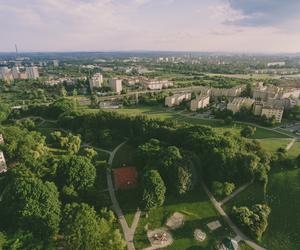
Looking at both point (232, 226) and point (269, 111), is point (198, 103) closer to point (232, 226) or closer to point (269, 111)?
point (269, 111)

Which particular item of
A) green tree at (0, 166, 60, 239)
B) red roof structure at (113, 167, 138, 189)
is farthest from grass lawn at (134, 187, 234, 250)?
green tree at (0, 166, 60, 239)

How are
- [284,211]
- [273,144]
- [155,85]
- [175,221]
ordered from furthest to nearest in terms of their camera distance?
[155,85] < [273,144] < [284,211] < [175,221]

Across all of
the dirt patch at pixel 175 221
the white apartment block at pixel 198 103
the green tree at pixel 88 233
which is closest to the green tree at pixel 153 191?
the dirt patch at pixel 175 221

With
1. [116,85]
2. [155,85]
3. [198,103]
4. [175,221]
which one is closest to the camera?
[175,221]

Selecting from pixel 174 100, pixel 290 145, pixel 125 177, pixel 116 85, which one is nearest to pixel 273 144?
pixel 290 145

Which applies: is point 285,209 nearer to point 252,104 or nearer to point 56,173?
point 56,173
